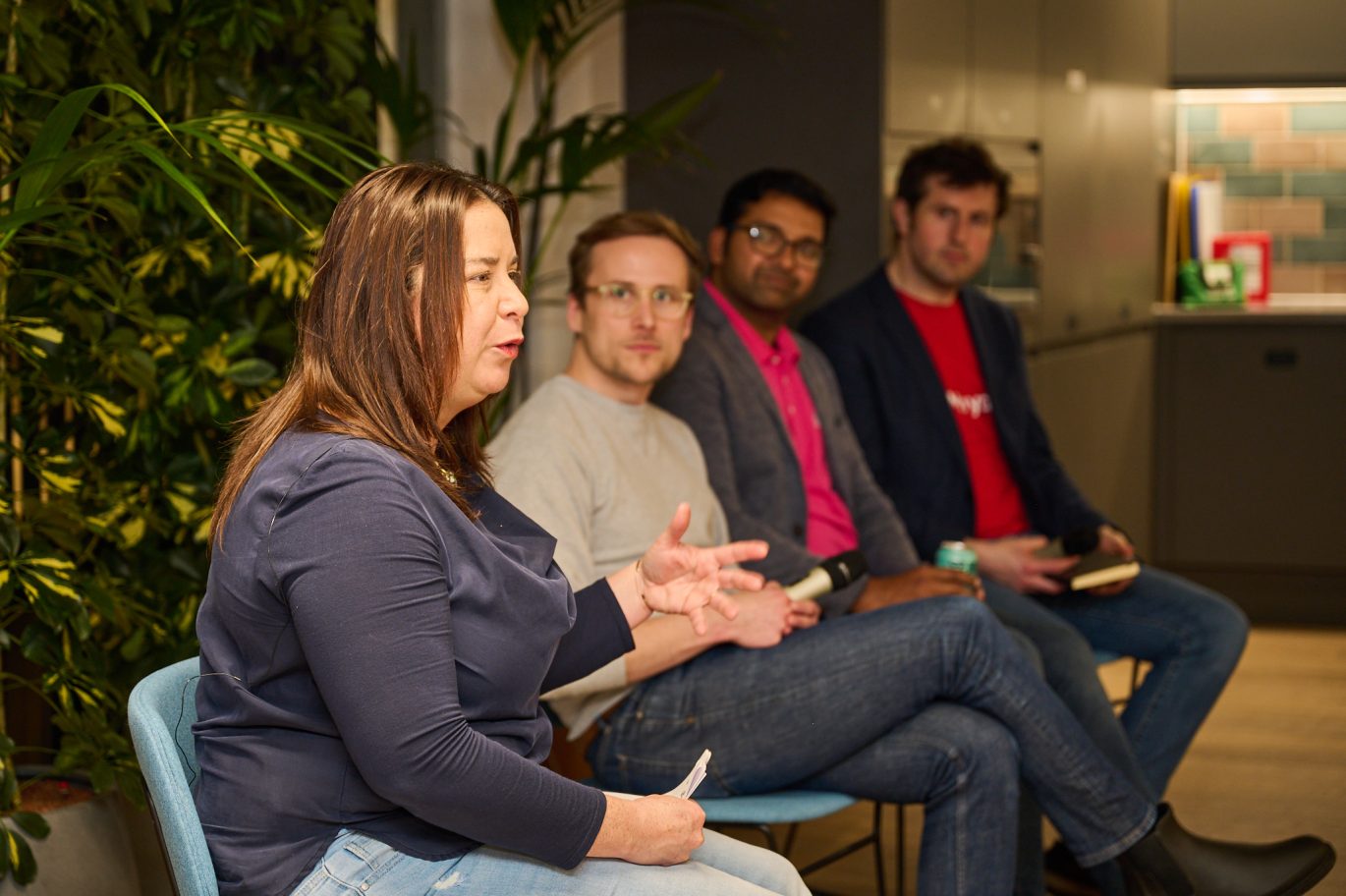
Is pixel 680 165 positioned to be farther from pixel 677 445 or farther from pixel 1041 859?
pixel 1041 859

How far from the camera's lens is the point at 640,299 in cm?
225

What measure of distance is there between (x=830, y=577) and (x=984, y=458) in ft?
3.56

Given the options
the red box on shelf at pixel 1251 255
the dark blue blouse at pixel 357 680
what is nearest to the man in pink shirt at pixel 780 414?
the dark blue blouse at pixel 357 680

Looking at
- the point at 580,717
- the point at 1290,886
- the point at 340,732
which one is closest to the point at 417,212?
the point at 340,732

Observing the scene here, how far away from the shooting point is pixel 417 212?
1372mm

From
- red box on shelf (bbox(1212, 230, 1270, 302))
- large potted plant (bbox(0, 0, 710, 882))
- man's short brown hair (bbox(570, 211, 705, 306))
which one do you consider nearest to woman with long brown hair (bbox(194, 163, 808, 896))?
large potted plant (bbox(0, 0, 710, 882))

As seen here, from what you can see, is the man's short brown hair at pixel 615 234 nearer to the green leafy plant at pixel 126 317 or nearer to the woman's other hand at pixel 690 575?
the green leafy plant at pixel 126 317

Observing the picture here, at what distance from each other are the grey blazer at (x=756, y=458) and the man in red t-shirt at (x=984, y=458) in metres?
0.22

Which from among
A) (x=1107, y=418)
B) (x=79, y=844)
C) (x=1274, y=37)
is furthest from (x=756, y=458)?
(x=1274, y=37)

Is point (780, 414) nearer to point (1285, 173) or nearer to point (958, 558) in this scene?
point (958, 558)

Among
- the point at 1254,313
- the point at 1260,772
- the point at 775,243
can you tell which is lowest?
the point at 1260,772

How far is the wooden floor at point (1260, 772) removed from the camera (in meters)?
3.01

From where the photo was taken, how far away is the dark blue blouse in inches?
48.1

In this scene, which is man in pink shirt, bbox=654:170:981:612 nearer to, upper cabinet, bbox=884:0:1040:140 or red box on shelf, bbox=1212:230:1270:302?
upper cabinet, bbox=884:0:1040:140
